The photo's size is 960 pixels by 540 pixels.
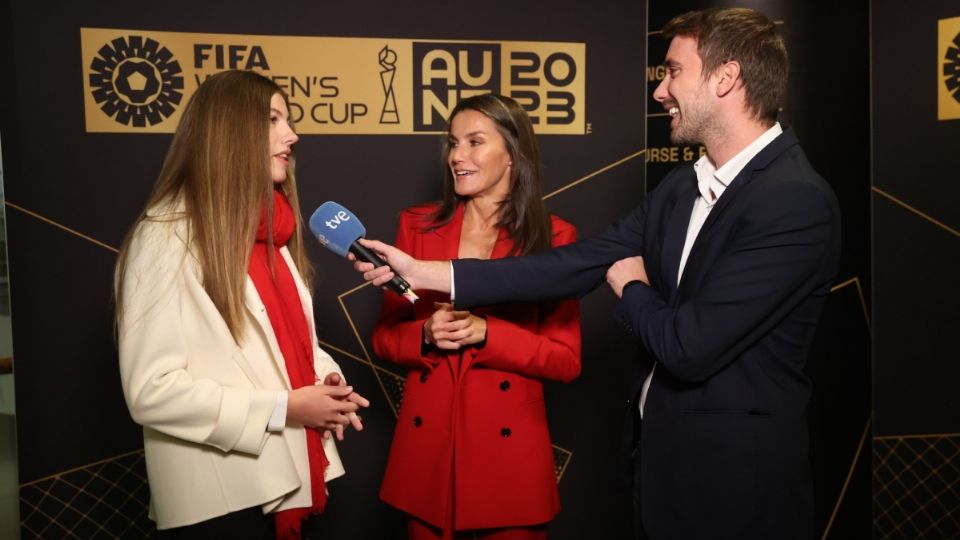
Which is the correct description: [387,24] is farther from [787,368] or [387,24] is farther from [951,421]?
[951,421]

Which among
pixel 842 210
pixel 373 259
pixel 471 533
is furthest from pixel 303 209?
pixel 842 210

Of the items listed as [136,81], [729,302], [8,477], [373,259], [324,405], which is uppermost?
[136,81]

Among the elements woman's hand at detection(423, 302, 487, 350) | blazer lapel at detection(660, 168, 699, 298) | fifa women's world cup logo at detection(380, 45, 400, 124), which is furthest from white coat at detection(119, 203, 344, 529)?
fifa women's world cup logo at detection(380, 45, 400, 124)

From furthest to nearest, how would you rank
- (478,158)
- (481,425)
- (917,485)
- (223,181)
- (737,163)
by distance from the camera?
(917,485), (478,158), (481,425), (737,163), (223,181)

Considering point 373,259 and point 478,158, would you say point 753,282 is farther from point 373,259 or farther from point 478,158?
point 478,158

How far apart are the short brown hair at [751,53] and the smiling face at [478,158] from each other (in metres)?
0.75

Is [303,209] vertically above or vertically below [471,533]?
above

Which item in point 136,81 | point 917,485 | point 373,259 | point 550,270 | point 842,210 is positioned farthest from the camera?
point 917,485

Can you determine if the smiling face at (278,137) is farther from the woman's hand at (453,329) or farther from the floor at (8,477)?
the floor at (8,477)

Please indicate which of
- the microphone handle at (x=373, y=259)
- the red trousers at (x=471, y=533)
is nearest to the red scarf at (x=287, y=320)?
the microphone handle at (x=373, y=259)

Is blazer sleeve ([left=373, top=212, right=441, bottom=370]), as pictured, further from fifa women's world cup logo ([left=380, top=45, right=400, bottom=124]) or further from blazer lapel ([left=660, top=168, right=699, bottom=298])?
fifa women's world cup logo ([left=380, top=45, right=400, bottom=124])

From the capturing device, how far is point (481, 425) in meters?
2.54

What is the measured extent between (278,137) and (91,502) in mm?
2152

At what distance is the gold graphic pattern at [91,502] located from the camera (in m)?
3.44
